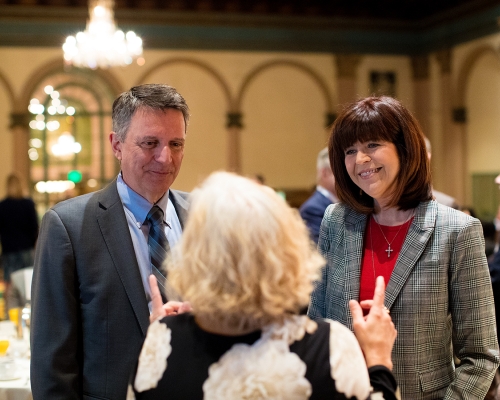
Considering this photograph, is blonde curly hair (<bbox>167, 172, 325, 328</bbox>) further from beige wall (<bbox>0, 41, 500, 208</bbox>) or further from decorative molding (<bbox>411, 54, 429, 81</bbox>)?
decorative molding (<bbox>411, 54, 429, 81</bbox>)

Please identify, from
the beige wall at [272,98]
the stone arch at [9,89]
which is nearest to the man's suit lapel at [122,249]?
the beige wall at [272,98]

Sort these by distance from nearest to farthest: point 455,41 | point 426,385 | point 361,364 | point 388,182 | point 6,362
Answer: point 361,364
point 426,385
point 388,182
point 6,362
point 455,41

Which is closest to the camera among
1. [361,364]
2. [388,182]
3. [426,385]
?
[361,364]

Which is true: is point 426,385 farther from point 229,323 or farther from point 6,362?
point 6,362

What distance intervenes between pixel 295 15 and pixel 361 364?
12300 millimetres

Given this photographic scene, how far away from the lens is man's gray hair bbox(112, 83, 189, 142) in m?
2.13

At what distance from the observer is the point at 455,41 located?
41.6 ft

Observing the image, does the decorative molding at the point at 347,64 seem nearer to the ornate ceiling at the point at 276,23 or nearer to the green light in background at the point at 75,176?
the ornate ceiling at the point at 276,23

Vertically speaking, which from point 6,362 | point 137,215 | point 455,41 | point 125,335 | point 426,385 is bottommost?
point 6,362

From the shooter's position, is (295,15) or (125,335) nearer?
(125,335)

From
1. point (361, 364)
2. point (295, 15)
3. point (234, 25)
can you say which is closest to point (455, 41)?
point (295, 15)

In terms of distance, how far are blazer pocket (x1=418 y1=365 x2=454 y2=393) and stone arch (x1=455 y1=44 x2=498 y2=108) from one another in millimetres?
11111

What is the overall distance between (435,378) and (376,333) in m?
0.49

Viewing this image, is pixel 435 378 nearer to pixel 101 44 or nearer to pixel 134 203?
pixel 134 203
